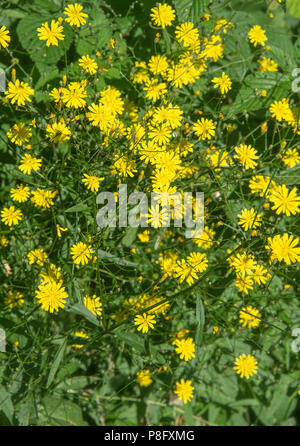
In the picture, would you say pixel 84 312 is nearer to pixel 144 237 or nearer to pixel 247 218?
pixel 144 237

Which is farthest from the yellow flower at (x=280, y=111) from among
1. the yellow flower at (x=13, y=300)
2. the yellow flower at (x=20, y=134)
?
the yellow flower at (x=13, y=300)

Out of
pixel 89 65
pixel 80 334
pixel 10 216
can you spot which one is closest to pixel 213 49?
pixel 89 65

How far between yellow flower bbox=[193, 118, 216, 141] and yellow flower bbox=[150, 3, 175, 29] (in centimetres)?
50

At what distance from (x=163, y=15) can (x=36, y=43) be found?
25.8 inches

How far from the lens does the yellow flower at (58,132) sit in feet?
5.98

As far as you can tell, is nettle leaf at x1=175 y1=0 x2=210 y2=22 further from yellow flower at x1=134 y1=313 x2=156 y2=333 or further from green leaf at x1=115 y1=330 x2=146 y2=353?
green leaf at x1=115 y1=330 x2=146 y2=353

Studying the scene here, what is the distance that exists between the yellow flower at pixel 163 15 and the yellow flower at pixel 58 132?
0.70 meters

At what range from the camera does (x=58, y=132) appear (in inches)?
72.6

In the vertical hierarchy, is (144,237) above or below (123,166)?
below

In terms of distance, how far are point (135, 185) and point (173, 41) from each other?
83 cm

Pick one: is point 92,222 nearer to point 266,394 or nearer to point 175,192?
point 175,192

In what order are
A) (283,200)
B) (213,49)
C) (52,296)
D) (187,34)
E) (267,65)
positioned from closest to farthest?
(52,296) < (283,200) < (187,34) < (213,49) < (267,65)

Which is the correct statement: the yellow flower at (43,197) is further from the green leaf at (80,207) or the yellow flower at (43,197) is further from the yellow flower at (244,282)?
the yellow flower at (244,282)

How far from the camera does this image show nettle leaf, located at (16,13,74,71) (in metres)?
2.05
